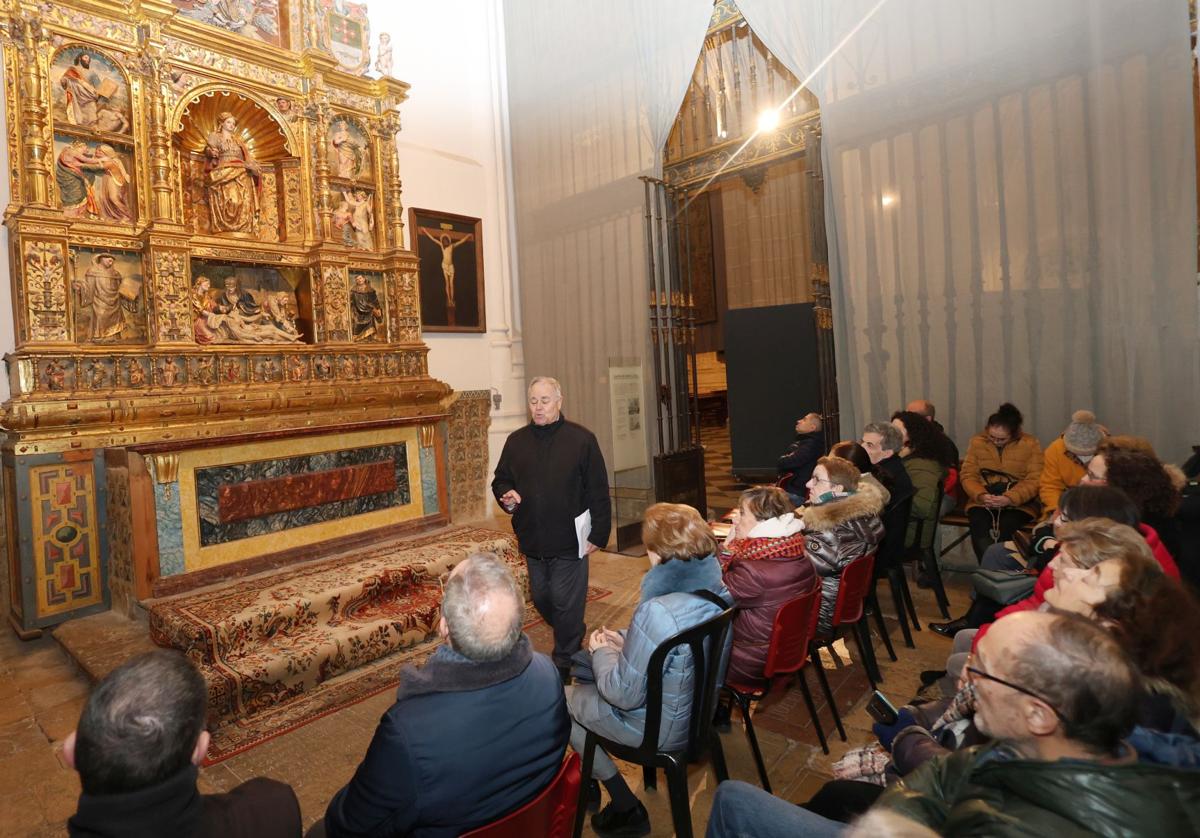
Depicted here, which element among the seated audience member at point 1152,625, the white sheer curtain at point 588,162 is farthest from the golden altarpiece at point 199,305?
the seated audience member at point 1152,625

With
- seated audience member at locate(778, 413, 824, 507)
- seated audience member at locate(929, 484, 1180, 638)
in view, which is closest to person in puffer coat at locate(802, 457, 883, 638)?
seated audience member at locate(929, 484, 1180, 638)

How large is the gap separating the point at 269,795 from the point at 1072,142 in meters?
5.82

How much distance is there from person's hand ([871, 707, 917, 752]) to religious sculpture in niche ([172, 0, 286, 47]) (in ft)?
23.0

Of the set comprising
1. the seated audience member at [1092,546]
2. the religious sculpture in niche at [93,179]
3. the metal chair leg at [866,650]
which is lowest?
the metal chair leg at [866,650]

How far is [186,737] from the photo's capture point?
1.27m

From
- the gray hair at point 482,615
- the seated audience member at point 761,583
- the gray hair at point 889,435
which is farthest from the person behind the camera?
the gray hair at point 889,435

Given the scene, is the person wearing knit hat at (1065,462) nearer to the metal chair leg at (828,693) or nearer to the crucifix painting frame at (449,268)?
the metal chair leg at (828,693)

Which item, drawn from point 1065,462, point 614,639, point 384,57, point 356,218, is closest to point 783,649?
point 614,639

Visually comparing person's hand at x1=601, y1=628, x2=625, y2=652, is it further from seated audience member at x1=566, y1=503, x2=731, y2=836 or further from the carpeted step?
the carpeted step

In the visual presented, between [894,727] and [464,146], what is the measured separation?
7650 millimetres

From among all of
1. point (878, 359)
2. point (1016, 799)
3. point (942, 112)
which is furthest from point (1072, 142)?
point (1016, 799)

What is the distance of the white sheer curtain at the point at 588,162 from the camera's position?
23.1 feet

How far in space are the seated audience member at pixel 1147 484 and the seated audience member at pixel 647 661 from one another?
1.74 metres

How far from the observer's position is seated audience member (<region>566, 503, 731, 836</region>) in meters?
2.07
